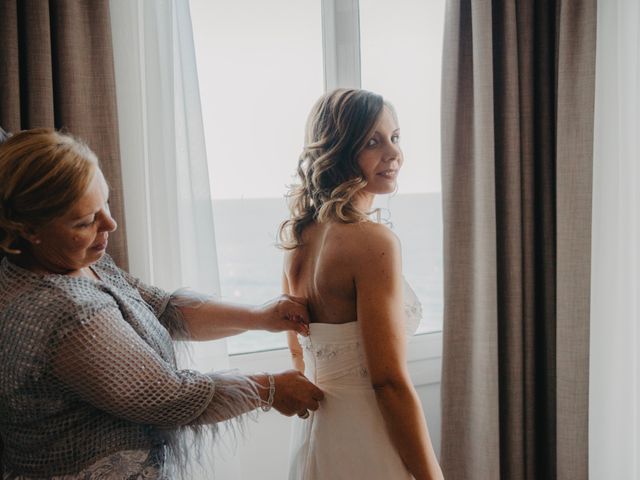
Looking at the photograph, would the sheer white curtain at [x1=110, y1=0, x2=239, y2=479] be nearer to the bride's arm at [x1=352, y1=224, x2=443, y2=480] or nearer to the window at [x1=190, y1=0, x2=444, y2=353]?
the window at [x1=190, y1=0, x2=444, y2=353]

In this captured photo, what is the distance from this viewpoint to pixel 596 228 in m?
2.43

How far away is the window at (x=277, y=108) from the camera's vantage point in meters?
2.28

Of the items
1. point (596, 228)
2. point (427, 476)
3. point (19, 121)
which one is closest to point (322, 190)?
point (427, 476)

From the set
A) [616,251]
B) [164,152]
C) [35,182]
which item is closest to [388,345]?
[35,182]

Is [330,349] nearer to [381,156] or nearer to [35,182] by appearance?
[381,156]

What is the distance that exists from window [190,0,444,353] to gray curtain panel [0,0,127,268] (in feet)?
1.51

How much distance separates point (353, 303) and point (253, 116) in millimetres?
1049

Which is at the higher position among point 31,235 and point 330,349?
point 31,235

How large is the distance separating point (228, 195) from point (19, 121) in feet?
2.50

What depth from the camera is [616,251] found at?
2373 millimetres

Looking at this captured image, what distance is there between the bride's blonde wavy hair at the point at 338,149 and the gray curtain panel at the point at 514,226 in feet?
2.89

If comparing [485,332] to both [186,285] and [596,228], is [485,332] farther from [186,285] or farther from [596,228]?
[186,285]

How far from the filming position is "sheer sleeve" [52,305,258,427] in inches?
49.1

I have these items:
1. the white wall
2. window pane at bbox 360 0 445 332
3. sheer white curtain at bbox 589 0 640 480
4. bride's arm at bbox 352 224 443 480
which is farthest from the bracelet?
sheer white curtain at bbox 589 0 640 480
